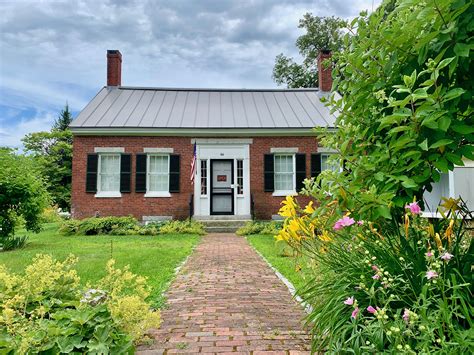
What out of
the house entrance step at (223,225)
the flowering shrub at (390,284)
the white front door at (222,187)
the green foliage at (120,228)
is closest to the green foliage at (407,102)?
the flowering shrub at (390,284)

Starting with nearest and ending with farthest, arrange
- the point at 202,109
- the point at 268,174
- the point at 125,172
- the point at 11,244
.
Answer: the point at 11,244, the point at 125,172, the point at 268,174, the point at 202,109

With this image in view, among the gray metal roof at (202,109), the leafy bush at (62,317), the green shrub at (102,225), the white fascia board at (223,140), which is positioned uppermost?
the gray metal roof at (202,109)

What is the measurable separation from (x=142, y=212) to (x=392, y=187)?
13.7 meters

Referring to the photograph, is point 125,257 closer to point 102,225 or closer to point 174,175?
point 102,225

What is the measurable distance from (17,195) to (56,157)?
1907cm

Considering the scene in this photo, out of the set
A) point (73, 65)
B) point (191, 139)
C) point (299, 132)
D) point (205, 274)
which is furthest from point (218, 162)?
point (205, 274)

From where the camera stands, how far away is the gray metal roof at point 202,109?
15031mm

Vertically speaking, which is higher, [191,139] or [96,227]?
[191,139]

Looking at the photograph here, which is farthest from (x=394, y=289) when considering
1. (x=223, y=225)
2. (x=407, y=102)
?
(x=223, y=225)

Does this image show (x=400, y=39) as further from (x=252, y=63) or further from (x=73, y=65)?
(x=252, y=63)

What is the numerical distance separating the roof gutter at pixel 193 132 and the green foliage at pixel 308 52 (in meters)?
15.8

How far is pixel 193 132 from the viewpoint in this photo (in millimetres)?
14844

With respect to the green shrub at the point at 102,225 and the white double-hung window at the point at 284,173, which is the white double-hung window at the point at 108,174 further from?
the white double-hung window at the point at 284,173

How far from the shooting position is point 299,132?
49.3 ft
